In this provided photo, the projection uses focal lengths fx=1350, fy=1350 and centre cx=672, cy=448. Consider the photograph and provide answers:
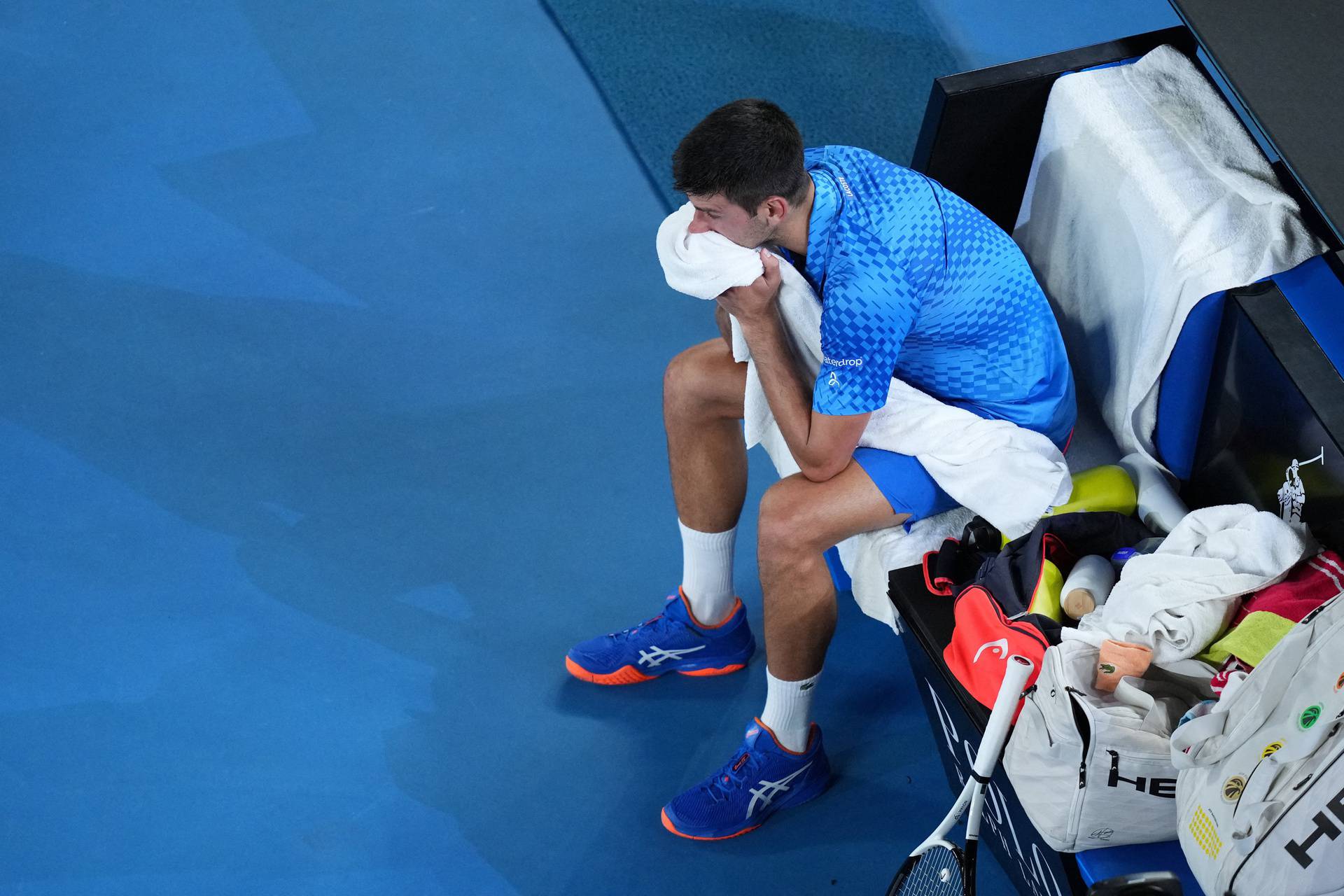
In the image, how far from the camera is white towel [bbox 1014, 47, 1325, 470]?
2.26m

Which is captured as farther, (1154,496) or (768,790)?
(768,790)

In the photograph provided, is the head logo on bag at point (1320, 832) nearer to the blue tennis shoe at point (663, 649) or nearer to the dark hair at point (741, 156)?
the dark hair at point (741, 156)

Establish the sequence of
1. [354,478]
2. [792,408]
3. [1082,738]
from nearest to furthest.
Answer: [1082,738], [792,408], [354,478]

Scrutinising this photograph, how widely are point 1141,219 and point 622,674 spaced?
1343 mm

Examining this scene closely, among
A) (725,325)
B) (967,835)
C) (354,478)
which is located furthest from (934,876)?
(354,478)

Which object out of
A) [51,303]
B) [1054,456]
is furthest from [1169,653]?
[51,303]

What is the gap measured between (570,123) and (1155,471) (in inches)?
89.8

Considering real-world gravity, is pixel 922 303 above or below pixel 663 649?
above

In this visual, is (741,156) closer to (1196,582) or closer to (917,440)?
(917,440)

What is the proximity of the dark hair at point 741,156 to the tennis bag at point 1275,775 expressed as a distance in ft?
3.33

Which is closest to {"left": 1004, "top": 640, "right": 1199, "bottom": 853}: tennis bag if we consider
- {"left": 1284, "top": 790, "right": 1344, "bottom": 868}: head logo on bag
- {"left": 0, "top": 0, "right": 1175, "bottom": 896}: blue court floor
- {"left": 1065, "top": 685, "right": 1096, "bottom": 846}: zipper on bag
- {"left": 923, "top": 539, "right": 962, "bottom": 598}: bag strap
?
{"left": 1065, "top": 685, "right": 1096, "bottom": 846}: zipper on bag

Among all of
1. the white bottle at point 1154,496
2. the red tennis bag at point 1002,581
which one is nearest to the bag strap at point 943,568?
the red tennis bag at point 1002,581

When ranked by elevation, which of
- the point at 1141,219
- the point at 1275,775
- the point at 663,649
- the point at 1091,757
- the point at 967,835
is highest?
the point at 1141,219

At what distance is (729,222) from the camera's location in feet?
7.24
